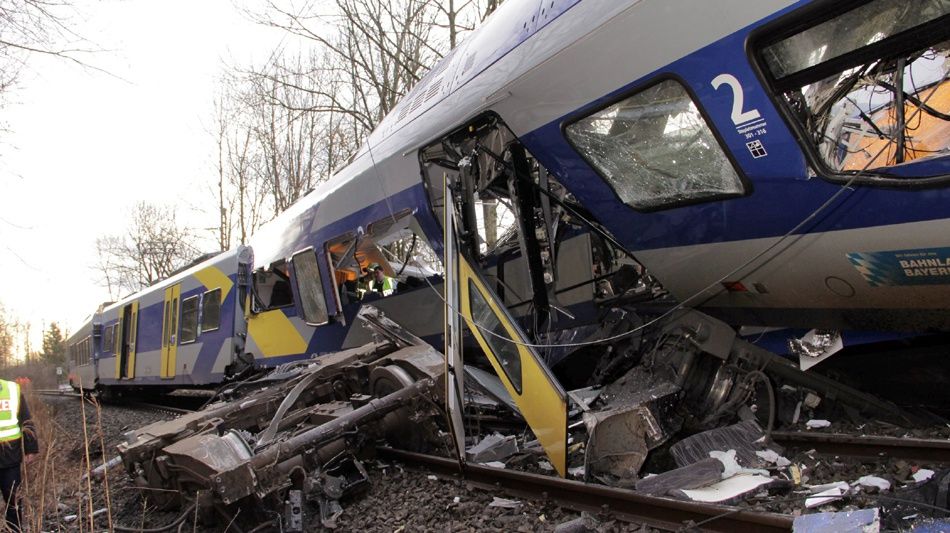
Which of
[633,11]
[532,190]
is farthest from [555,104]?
[532,190]

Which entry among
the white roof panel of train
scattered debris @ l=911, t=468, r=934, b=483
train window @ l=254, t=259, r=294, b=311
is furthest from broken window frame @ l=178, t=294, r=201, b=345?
scattered debris @ l=911, t=468, r=934, b=483

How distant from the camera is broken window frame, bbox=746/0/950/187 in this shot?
2.56 metres

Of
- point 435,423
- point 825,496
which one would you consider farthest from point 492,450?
point 825,496

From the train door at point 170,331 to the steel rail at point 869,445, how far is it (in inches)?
450

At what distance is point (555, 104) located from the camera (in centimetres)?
391

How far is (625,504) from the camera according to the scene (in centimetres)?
328

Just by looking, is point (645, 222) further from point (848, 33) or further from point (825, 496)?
point (825, 496)

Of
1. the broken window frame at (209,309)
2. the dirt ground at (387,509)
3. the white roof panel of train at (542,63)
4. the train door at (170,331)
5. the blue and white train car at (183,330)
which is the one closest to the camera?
the white roof panel of train at (542,63)

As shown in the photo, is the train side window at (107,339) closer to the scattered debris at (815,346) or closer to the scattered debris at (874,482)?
the scattered debris at (815,346)

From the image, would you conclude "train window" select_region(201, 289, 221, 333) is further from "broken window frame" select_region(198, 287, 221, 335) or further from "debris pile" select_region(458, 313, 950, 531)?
"debris pile" select_region(458, 313, 950, 531)

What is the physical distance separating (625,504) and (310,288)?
5.65 metres

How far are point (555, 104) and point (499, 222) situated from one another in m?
3.33

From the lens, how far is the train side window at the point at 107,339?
16750 mm

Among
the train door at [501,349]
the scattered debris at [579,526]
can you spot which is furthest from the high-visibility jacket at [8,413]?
the scattered debris at [579,526]
